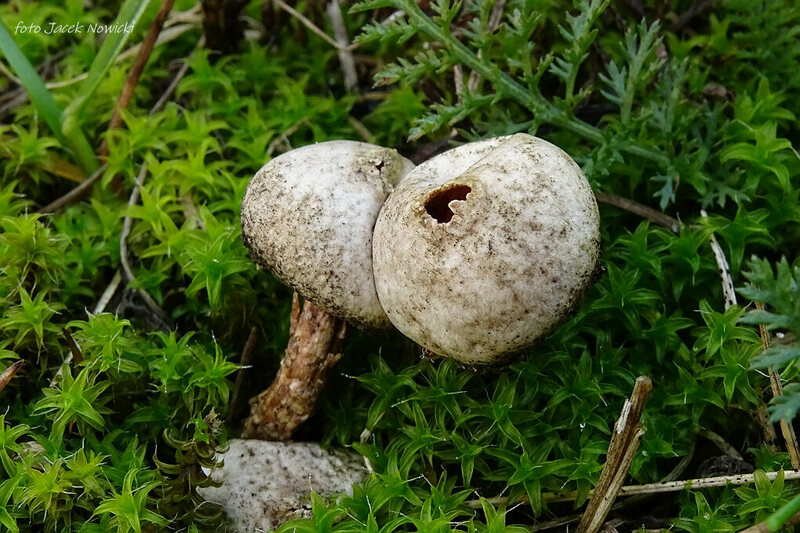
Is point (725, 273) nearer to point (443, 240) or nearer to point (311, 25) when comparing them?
point (443, 240)

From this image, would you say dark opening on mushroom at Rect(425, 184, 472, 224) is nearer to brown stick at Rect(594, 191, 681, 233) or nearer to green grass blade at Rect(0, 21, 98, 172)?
brown stick at Rect(594, 191, 681, 233)

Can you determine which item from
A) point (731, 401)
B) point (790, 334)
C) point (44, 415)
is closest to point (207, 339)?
point (44, 415)

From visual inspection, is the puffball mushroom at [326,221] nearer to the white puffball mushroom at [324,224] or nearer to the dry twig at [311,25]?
the white puffball mushroom at [324,224]

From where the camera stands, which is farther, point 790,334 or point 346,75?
point 346,75

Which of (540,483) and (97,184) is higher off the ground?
(97,184)

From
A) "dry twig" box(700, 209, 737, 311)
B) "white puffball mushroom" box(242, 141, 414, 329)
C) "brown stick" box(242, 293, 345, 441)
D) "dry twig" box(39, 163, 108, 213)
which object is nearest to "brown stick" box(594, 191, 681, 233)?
"dry twig" box(700, 209, 737, 311)

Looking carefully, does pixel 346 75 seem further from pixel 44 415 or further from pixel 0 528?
pixel 0 528

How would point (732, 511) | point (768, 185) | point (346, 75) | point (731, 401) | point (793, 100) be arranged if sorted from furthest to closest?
1. point (346, 75)
2. point (793, 100)
3. point (768, 185)
4. point (731, 401)
5. point (732, 511)
